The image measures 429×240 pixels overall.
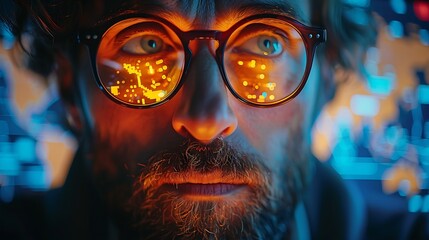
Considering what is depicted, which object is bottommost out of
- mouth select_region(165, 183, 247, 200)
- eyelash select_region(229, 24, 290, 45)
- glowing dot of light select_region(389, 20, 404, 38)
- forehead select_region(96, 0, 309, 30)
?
mouth select_region(165, 183, 247, 200)

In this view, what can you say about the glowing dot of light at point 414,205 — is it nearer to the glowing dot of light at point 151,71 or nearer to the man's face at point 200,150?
the man's face at point 200,150

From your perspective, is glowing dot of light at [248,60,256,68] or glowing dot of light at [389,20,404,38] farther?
glowing dot of light at [389,20,404,38]

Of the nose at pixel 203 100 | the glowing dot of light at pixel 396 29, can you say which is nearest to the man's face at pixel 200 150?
the nose at pixel 203 100

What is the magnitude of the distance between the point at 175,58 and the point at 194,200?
284 mm

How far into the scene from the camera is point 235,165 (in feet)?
Result: 3.01

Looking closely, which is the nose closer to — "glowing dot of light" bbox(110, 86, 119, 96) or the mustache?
the mustache

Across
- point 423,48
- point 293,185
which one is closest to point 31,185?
point 293,185

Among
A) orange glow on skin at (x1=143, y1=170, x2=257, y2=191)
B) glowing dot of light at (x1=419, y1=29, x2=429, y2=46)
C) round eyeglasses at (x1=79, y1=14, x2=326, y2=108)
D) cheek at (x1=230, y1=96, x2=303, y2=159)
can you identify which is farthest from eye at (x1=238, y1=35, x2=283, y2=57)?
glowing dot of light at (x1=419, y1=29, x2=429, y2=46)

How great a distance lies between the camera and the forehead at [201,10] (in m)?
0.91

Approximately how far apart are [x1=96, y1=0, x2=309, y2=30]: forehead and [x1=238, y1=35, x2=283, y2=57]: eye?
0.05 metres

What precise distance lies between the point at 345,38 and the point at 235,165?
0.39 m

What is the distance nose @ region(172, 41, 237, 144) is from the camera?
90 cm

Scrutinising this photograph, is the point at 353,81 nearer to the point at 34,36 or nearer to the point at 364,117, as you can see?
the point at 364,117

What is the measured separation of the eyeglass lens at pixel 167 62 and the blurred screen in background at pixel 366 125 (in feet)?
0.47
